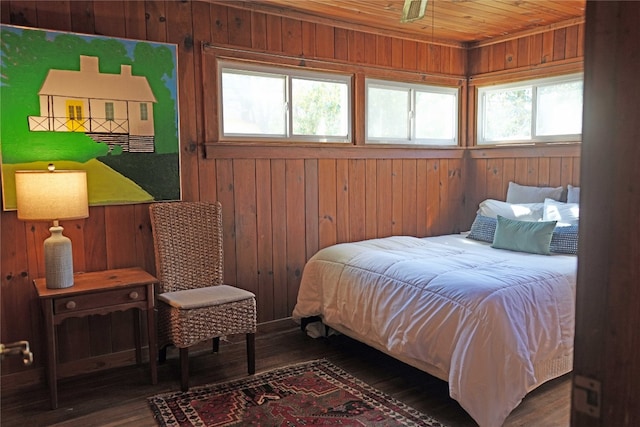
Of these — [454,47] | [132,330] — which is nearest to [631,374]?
[132,330]

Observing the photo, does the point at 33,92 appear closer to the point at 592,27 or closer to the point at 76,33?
the point at 76,33

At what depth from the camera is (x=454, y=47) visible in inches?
189

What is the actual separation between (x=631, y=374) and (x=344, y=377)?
240cm

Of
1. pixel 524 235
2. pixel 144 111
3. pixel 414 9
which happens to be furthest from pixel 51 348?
pixel 524 235

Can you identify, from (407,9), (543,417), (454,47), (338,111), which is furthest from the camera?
(454,47)

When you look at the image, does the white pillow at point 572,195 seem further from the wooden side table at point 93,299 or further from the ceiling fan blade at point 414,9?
the wooden side table at point 93,299

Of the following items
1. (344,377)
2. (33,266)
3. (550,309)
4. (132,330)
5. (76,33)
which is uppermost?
(76,33)

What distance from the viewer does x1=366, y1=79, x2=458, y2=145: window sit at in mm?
4395

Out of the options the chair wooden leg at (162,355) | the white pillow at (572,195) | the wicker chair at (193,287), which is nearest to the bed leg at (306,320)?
the wicker chair at (193,287)

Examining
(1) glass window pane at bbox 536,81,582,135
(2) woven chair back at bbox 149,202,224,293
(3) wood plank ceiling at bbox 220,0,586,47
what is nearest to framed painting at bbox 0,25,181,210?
(2) woven chair back at bbox 149,202,224,293

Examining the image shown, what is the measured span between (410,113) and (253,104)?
62.5 inches

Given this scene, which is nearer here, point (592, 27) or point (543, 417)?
point (592, 27)

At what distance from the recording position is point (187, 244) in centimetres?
332

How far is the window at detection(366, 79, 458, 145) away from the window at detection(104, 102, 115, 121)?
2067 mm
